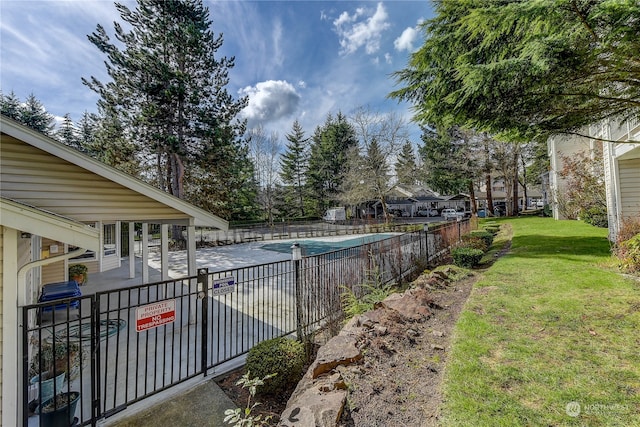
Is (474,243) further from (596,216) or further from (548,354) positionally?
(596,216)

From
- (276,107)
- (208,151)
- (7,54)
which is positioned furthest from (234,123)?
(7,54)

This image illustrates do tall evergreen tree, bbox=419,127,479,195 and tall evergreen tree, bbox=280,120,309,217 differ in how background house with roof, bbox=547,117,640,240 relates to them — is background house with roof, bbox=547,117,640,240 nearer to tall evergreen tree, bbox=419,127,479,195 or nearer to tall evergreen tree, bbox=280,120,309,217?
tall evergreen tree, bbox=419,127,479,195

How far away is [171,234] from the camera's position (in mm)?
21844

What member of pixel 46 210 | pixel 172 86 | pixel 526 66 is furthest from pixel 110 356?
pixel 172 86

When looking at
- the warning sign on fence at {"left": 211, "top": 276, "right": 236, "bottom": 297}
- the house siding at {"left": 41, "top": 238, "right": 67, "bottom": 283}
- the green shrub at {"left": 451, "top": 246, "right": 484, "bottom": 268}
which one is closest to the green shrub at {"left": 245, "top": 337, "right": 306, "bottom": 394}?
the warning sign on fence at {"left": 211, "top": 276, "right": 236, "bottom": 297}

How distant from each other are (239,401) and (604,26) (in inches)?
266

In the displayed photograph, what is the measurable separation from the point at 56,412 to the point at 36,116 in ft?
113

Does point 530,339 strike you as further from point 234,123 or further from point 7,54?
point 234,123

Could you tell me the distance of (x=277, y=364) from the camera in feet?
11.0

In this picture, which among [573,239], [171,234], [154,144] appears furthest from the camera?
[171,234]

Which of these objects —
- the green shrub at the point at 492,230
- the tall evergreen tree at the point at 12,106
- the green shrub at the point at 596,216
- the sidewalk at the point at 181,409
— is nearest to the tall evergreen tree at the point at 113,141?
the tall evergreen tree at the point at 12,106

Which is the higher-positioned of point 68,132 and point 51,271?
point 68,132

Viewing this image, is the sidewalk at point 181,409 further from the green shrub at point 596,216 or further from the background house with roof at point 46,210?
the green shrub at point 596,216

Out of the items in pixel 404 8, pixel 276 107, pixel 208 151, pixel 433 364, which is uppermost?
pixel 276 107
